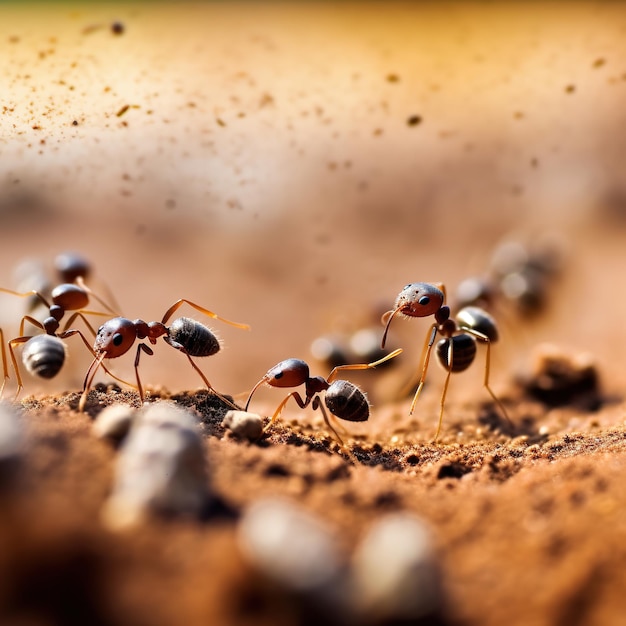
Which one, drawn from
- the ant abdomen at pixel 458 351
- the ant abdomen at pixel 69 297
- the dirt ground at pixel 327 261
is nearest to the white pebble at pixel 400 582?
the dirt ground at pixel 327 261

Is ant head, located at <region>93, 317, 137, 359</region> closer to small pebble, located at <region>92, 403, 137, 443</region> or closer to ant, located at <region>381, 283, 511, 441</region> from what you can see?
small pebble, located at <region>92, 403, 137, 443</region>

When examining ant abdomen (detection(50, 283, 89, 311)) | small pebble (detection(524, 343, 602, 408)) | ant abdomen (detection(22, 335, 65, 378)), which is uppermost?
small pebble (detection(524, 343, 602, 408))

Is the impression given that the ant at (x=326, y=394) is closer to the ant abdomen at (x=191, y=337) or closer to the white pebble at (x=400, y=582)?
the ant abdomen at (x=191, y=337)

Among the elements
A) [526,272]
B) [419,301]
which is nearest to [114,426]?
[419,301]

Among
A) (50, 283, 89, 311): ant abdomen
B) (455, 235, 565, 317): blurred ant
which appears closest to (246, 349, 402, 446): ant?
(50, 283, 89, 311): ant abdomen

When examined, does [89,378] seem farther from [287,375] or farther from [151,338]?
[287,375]
